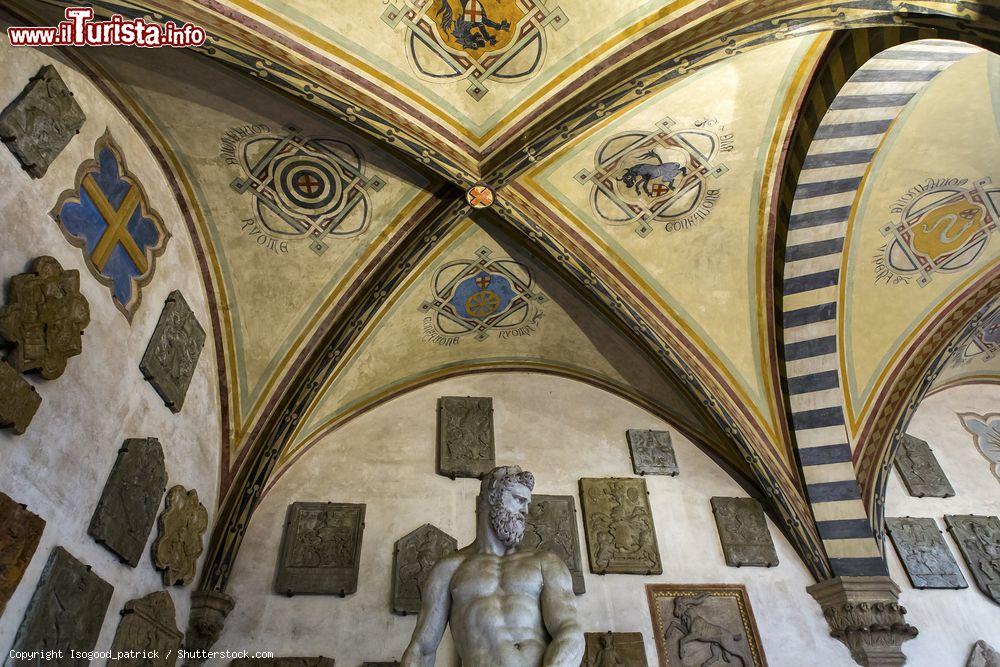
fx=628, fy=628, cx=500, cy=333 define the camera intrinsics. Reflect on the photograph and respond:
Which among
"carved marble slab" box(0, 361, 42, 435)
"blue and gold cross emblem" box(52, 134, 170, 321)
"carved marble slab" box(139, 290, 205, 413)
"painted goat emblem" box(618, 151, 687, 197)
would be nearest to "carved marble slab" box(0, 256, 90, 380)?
"carved marble slab" box(0, 361, 42, 435)

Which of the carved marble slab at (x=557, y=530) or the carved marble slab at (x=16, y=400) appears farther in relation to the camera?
the carved marble slab at (x=557, y=530)

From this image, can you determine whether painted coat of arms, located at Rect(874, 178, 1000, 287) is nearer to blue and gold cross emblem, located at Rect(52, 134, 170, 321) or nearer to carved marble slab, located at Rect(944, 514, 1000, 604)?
carved marble slab, located at Rect(944, 514, 1000, 604)

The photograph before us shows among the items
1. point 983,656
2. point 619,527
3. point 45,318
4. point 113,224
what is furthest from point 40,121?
point 983,656

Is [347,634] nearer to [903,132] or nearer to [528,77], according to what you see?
[528,77]

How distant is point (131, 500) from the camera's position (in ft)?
17.1

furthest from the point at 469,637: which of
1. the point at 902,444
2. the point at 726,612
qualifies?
the point at 902,444

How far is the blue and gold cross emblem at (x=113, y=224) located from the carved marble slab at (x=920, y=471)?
9022 mm

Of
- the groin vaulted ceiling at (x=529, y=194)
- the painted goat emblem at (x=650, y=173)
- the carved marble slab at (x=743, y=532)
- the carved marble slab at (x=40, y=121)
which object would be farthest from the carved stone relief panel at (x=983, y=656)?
the carved marble slab at (x=40, y=121)

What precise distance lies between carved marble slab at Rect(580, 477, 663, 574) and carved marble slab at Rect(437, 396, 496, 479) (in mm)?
1280

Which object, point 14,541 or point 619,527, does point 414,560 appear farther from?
point 14,541

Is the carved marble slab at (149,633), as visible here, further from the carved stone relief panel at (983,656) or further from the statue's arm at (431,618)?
the carved stone relief panel at (983,656)

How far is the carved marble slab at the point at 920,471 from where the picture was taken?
27.3 feet

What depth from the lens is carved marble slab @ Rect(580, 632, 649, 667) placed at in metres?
6.34

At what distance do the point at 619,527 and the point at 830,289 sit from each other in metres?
3.82
